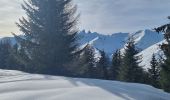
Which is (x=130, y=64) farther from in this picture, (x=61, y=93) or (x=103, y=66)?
(x=61, y=93)

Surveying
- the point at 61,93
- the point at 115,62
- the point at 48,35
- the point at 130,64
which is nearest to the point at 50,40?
the point at 48,35

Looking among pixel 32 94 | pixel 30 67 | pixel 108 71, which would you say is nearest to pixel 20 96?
pixel 32 94

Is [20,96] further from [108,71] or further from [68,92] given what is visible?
[108,71]

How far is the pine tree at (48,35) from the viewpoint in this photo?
2825cm

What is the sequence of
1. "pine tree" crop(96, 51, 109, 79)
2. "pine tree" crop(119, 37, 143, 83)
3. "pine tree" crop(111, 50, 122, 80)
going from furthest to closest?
"pine tree" crop(96, 51, 109, 79) → "pine tree" crop(111, 50, 122, 80) → "pine tree" crop(119, 37, 143, 83)

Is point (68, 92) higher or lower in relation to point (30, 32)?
lower

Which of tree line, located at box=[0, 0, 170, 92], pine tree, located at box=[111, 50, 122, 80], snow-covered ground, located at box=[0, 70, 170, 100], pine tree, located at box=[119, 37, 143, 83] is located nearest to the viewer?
snow-covered ground, located at box=[0, 70, 170, 100]

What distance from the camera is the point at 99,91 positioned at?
6.34m

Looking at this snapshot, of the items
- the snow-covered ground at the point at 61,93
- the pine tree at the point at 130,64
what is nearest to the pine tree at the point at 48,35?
the pine tree at the point at 130,64

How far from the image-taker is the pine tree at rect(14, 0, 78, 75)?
28.2 m

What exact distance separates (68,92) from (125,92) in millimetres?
1003

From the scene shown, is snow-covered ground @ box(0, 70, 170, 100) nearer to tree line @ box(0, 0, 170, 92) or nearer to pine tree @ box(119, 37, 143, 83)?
tree line @ box(0, 0, 170, 92)

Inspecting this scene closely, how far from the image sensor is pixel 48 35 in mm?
28531

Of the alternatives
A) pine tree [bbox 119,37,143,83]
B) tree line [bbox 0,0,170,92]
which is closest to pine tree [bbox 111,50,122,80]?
pine tree [bbox 119,37,143,83]
